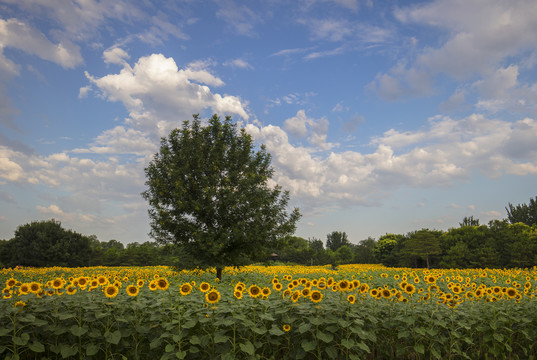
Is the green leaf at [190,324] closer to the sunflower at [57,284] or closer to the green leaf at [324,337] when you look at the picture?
the green leaf at [324,337]

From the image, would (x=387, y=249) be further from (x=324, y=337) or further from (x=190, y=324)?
(x=190, y=324)

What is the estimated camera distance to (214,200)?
55.5 feet

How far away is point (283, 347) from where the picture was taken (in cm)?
561

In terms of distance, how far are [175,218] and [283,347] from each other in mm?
12813

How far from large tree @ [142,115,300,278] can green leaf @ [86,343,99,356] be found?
1013 cm

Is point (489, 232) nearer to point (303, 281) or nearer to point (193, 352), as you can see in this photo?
point (303, 281)

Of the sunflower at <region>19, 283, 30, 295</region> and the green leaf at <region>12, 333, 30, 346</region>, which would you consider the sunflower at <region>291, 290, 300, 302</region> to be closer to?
the green leaf at <region>12, 333, 30, 346</region>

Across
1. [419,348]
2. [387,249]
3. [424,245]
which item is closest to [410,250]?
[424,245]

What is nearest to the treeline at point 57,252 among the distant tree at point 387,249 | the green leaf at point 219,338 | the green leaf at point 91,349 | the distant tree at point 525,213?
the distant tree at point 387,249

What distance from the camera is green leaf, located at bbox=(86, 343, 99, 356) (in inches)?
202

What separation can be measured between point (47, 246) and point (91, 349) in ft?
165

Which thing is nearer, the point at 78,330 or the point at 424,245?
the point at 78,330

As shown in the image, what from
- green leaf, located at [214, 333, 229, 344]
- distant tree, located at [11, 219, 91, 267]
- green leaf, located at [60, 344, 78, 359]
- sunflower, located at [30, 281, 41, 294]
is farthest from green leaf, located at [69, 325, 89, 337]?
distant tree, located at [11, 219, 91, 267]

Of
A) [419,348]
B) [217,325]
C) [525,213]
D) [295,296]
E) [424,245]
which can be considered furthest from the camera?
[525,213]
